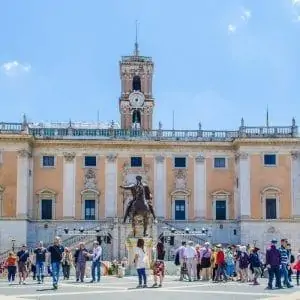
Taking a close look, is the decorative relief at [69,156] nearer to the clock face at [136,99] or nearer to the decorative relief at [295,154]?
the clock face at [136,99]

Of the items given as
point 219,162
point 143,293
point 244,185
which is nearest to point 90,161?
point 219,162

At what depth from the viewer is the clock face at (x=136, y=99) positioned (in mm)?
63719

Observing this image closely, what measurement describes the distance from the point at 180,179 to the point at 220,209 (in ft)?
12.9

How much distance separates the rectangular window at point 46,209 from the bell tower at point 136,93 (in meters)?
9.41

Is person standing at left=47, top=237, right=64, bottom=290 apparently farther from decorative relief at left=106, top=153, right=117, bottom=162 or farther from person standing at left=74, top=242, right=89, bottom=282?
decorative relief at left=106, top=153, right=117, bottom=162

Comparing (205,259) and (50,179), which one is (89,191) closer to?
(50,179)

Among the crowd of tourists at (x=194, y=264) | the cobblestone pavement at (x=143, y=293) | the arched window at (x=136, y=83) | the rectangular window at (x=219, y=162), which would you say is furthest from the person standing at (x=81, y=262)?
the arched window at (x=136, y=83)

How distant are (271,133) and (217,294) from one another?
3888 cm

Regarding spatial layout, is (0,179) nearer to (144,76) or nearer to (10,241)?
(10,241)

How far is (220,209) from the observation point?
60375 mm

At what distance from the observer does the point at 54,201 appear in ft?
196

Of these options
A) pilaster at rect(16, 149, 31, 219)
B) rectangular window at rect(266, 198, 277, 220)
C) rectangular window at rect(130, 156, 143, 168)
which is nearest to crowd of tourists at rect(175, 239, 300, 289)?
rectangular window at rect(266, 198, 277, 220)

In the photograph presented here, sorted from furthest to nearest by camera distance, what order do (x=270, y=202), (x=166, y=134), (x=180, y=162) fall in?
(x=166, y=134)
(x=180, y=162)
(x=270, y=202)

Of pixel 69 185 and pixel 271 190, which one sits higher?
pixel 69 185
